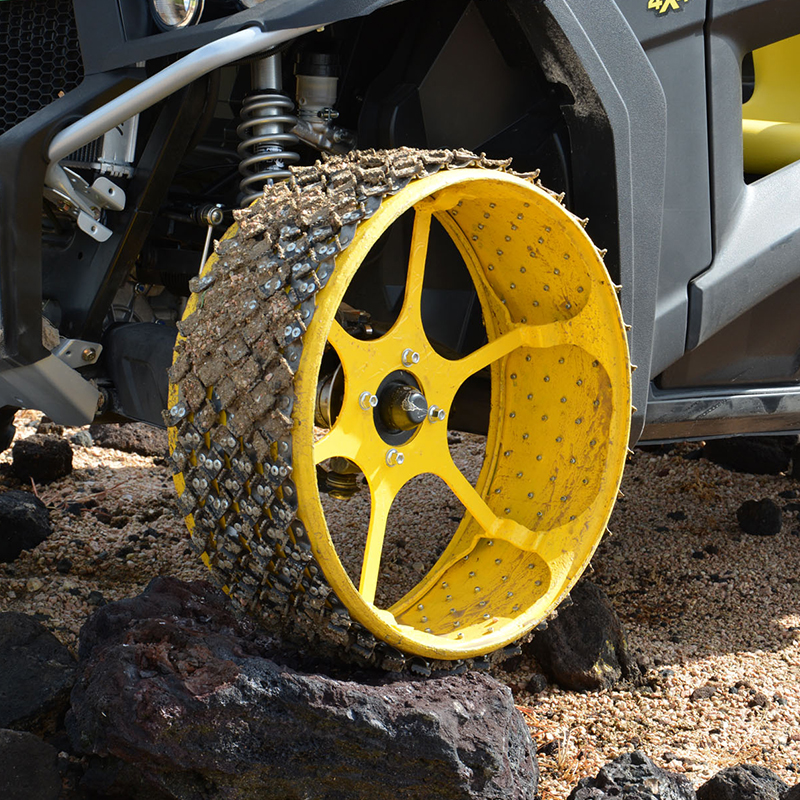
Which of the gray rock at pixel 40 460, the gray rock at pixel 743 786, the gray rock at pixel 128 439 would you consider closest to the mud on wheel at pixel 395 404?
the gray rock at pixel 743 786

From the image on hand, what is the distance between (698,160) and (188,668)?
1.67 m

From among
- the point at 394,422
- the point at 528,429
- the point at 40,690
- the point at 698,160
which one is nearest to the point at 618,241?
the point at 698,160

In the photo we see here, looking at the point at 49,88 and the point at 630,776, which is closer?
the point at 630,776

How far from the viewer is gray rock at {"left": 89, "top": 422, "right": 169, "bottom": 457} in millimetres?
4234

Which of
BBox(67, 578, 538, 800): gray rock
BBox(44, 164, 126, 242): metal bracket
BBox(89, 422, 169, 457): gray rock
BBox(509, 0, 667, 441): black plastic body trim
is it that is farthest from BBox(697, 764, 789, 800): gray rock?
BBox(89, 422, 169, 457): gray rock

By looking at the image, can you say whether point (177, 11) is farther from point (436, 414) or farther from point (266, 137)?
point (436, 414)

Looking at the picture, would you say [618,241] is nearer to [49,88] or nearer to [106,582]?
[49,88]

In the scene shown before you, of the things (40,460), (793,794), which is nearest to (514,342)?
(793,794)

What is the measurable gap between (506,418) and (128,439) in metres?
2.16

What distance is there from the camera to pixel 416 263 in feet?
7.22

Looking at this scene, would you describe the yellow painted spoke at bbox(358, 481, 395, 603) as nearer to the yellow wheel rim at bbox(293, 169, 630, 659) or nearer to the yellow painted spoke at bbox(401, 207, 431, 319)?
the yellow wheel rim at bbox(293, 169, 630, 659)

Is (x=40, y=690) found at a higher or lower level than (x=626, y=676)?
higher

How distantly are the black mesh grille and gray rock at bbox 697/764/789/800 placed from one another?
1.95 m

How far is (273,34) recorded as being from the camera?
1769 mm
